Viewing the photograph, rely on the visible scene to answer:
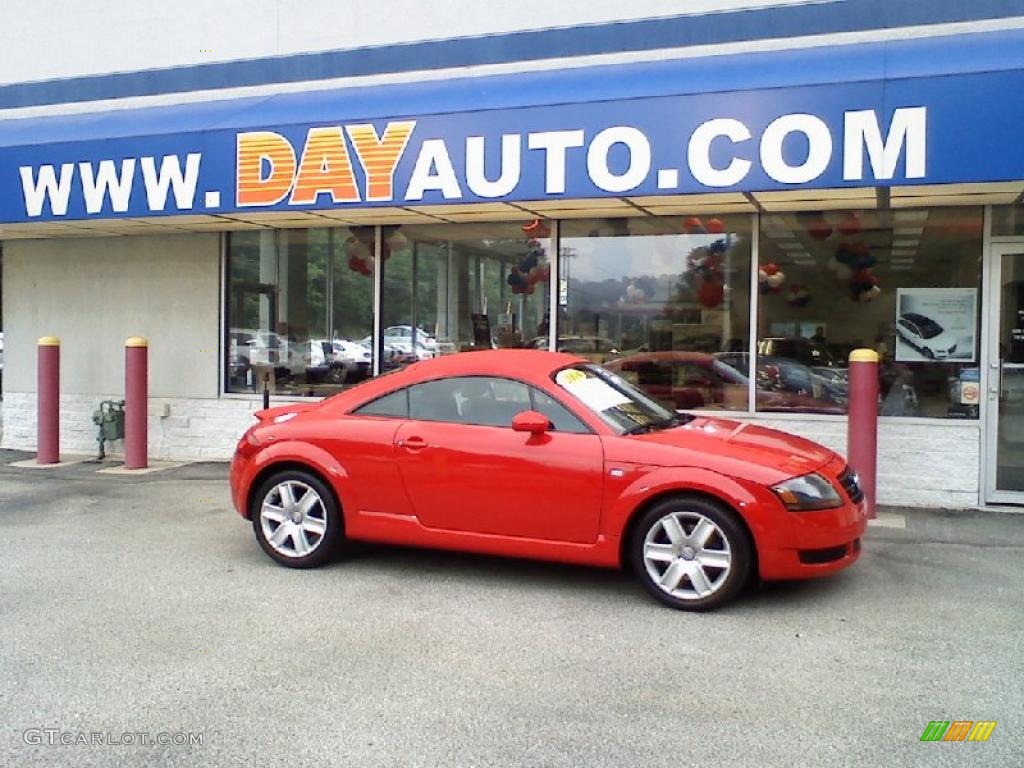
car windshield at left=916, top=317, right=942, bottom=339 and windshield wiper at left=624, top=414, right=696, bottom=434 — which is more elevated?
car windshield at left=916, top=317, right=942, bottom=339

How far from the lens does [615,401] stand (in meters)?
6.28

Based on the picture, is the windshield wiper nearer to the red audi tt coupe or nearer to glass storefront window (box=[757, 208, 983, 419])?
the red audi tt coupe

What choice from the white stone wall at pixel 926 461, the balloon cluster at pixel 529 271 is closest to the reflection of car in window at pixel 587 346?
the balloon cluster at pixel 529 271

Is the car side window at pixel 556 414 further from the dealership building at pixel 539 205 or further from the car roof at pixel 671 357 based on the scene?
the car roof at pixel 671 357

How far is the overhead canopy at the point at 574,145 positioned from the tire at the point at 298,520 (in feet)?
10.3

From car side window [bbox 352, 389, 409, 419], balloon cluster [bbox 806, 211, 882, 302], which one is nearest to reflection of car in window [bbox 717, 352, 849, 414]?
balloon cluster [bbox 806, 211, 882, 302]

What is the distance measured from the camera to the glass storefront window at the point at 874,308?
8477mm

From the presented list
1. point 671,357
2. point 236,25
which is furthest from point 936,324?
point 236,25

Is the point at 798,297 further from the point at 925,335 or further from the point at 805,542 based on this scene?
the point at 805,542

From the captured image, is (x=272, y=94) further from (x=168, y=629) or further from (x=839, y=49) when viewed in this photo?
(x=168, y=629)

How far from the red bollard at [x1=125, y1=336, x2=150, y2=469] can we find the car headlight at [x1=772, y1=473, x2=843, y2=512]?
301 inches

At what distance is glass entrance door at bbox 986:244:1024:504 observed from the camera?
831 cm

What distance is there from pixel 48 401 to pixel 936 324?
9.60m

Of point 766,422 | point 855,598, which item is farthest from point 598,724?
point 766,422
